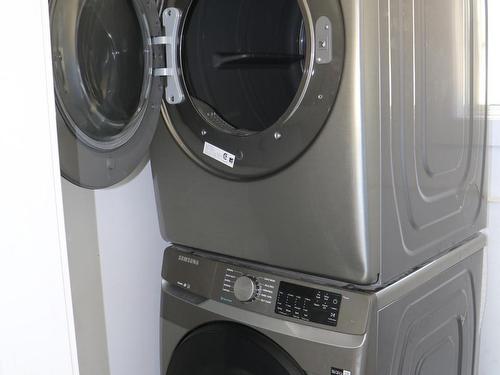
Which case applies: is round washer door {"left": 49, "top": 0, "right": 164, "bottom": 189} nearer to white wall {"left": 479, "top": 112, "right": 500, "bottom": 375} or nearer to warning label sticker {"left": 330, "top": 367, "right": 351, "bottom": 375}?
warning label sticker {"left": 330, "top": 367, "right": 351, "bottom": 375}

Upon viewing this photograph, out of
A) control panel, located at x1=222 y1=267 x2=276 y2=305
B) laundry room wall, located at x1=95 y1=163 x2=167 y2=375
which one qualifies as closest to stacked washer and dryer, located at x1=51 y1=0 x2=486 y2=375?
control panel, located at x1=222 y1=267 x2=276 y2=305

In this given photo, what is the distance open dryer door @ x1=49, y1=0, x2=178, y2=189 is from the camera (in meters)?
1.18

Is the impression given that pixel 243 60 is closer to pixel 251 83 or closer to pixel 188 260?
pixel 251 83

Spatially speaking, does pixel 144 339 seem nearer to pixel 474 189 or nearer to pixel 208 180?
pixel 208 180

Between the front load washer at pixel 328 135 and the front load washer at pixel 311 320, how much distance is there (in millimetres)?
47

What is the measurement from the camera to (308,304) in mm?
1238

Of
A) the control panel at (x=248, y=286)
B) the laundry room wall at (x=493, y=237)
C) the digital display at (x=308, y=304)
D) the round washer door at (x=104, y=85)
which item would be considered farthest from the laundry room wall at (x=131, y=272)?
the laundry room wall at (x=493, y=237)

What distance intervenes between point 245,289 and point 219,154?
326 millimetres

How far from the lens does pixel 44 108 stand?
2.46 ft

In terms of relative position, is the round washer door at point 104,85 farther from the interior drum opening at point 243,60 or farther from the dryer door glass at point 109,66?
the interior drum opening at point 243,60

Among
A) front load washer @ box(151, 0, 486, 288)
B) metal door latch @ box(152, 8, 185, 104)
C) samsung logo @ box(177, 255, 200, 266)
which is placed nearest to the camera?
front load washer @ box(151, 0, 486, 288)

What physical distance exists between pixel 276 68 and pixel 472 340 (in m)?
0.98

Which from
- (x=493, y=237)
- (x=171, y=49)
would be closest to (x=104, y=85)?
(x=171, y=49)

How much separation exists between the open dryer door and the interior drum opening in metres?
0.10
